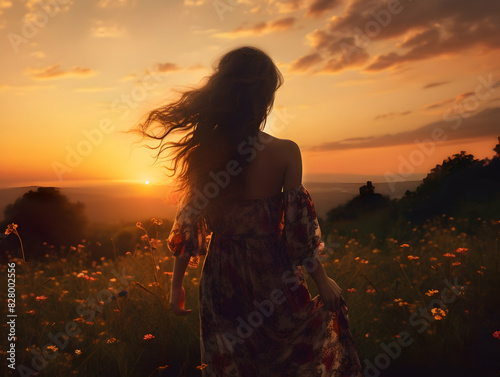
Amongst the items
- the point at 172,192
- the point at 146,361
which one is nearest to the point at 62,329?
the point at 146,361

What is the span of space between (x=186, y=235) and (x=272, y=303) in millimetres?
749

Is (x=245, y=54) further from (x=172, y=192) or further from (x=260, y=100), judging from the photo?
(x=172, y=192)

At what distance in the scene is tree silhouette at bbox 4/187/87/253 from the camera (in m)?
8.38

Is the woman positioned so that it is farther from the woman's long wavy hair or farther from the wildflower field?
the wildflower field

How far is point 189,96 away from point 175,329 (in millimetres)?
2243

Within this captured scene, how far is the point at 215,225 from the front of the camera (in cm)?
286

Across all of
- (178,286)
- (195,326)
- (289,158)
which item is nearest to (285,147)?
(289,158)

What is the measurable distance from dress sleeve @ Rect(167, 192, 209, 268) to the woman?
13cm

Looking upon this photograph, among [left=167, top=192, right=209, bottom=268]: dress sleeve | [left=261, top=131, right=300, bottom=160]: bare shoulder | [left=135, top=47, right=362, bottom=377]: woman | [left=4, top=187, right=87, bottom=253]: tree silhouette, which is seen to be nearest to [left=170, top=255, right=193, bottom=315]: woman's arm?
[left=167, top=192, right=209, bottom=268]: dress sleeve

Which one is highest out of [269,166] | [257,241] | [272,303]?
[269,166]

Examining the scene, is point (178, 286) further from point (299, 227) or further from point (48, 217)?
point (48, 217)

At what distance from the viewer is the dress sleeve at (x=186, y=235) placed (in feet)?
9.77

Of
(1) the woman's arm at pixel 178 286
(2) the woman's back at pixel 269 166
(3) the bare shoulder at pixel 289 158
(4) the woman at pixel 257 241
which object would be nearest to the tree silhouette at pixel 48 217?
(1) the woman's arm at pixel 178 286

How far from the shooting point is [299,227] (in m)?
2.71
